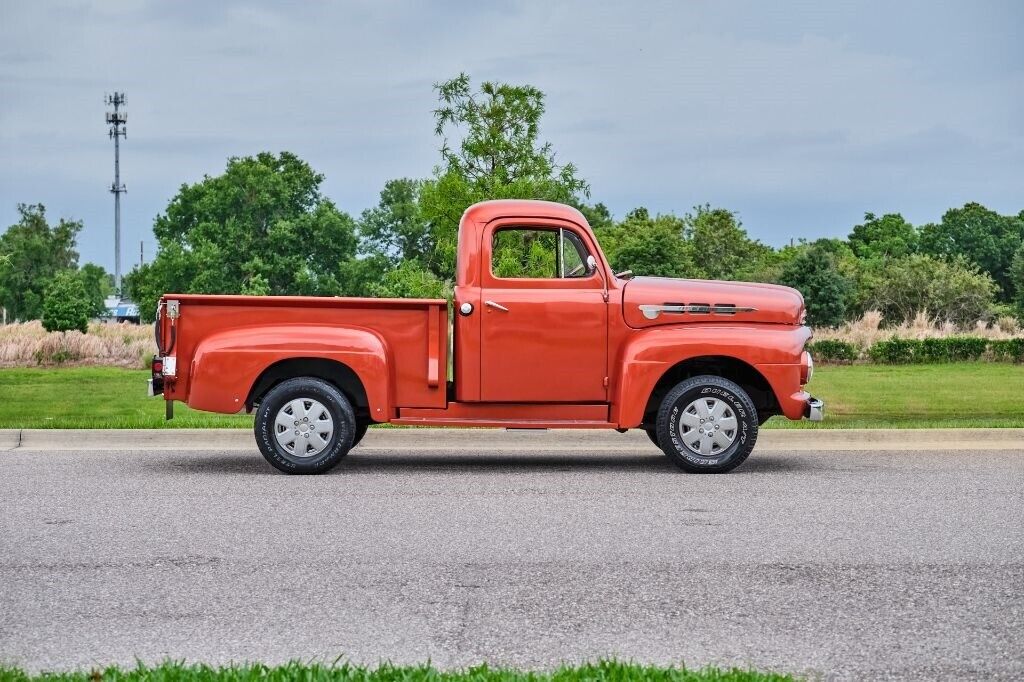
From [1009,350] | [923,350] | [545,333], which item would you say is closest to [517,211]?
[545,333]

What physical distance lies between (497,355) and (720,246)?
40873mm

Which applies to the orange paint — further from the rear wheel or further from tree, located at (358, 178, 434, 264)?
tree, located at (358, 178, 434, 264)

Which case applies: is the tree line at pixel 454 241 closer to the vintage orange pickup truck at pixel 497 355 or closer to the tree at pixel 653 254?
the tree at pixel 653 254

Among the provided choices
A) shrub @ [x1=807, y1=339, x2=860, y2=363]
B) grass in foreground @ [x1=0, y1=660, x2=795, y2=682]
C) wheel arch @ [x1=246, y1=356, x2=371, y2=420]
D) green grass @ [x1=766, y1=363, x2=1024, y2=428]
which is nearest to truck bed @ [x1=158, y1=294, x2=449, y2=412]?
wheel arch @ [x1=246, y1=356, x2=371, y2=420]

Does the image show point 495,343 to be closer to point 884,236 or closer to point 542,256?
point 542,256

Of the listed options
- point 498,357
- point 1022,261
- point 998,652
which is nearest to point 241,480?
point 498,357

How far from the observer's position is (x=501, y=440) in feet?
41.2

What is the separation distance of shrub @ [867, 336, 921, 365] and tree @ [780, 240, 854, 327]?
7792 mm

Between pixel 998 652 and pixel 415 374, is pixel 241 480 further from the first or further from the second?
pixel 998 652

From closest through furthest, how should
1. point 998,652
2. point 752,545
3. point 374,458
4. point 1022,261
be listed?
point 998,652
point 752,545
point 374,458
point 1022,261

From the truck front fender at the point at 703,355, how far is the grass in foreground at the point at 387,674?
5.74m

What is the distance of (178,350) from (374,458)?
225cm

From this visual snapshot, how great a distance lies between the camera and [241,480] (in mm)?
10133

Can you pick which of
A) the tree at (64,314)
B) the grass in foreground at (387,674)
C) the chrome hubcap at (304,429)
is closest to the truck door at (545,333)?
the chrome hubcap at (304,429)
